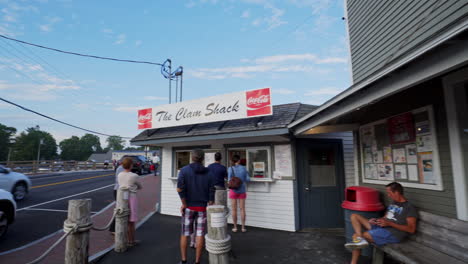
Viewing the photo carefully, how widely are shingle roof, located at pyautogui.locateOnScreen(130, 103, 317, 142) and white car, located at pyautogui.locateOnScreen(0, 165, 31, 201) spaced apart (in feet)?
19.1

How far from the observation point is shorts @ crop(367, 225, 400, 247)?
3.62 meters

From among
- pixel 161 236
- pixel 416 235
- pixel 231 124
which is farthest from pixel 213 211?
pixel 231 124

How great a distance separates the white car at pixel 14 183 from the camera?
9148mm

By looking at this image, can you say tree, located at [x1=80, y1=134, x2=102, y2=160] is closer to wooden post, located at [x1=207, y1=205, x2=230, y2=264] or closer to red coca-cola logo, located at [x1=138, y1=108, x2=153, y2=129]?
red coca-cola logo, located at [x1=138, y1=108, x2=153, y2=129]

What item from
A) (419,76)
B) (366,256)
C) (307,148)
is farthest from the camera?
(307,148)

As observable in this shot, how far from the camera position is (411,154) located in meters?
4.05

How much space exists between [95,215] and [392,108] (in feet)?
28.9

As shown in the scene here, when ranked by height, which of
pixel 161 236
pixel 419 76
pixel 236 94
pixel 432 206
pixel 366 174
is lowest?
pixel 161 236

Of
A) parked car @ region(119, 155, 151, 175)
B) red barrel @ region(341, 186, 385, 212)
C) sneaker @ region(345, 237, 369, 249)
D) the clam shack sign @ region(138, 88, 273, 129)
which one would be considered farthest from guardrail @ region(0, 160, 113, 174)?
sneaker @ region(345, 237, 369, 249)

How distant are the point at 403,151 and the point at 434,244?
1.53 m

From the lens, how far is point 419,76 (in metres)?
2.27

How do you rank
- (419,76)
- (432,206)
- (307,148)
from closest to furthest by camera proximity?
(419,76) → (432,206) → (307,148)

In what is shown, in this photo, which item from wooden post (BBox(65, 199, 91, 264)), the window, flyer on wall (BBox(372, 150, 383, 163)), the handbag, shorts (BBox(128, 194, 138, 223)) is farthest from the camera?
the window

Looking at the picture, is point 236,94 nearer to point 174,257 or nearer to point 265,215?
point 265,215
